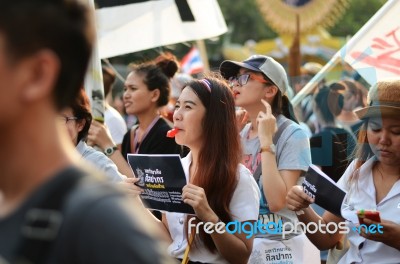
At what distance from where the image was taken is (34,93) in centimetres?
166

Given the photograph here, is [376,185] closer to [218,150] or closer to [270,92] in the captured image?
[218,150]

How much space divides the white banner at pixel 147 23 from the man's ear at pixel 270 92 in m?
2.23

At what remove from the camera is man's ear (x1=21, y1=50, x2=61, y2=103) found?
1667 mm

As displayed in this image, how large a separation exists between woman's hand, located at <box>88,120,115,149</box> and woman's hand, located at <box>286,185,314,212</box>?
163 centimetres

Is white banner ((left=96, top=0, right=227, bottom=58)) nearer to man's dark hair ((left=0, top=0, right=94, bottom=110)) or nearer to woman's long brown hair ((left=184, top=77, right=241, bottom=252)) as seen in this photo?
woman's long brown hair ((left=184, top=77, right=241, bottom=252))

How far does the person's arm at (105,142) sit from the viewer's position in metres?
5.48

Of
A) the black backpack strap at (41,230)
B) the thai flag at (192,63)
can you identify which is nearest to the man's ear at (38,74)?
the black backpack strap at (41,230)

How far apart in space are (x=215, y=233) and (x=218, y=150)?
0.50 metres

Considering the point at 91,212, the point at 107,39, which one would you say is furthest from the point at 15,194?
the point at 107,39

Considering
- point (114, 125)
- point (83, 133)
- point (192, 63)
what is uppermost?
point (83, 133)

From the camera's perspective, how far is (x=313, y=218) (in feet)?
14.7

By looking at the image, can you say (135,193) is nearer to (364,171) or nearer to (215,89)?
(215,89)

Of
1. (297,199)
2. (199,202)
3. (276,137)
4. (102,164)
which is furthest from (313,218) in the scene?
(102,164)

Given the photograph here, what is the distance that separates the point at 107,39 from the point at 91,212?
569 cm
